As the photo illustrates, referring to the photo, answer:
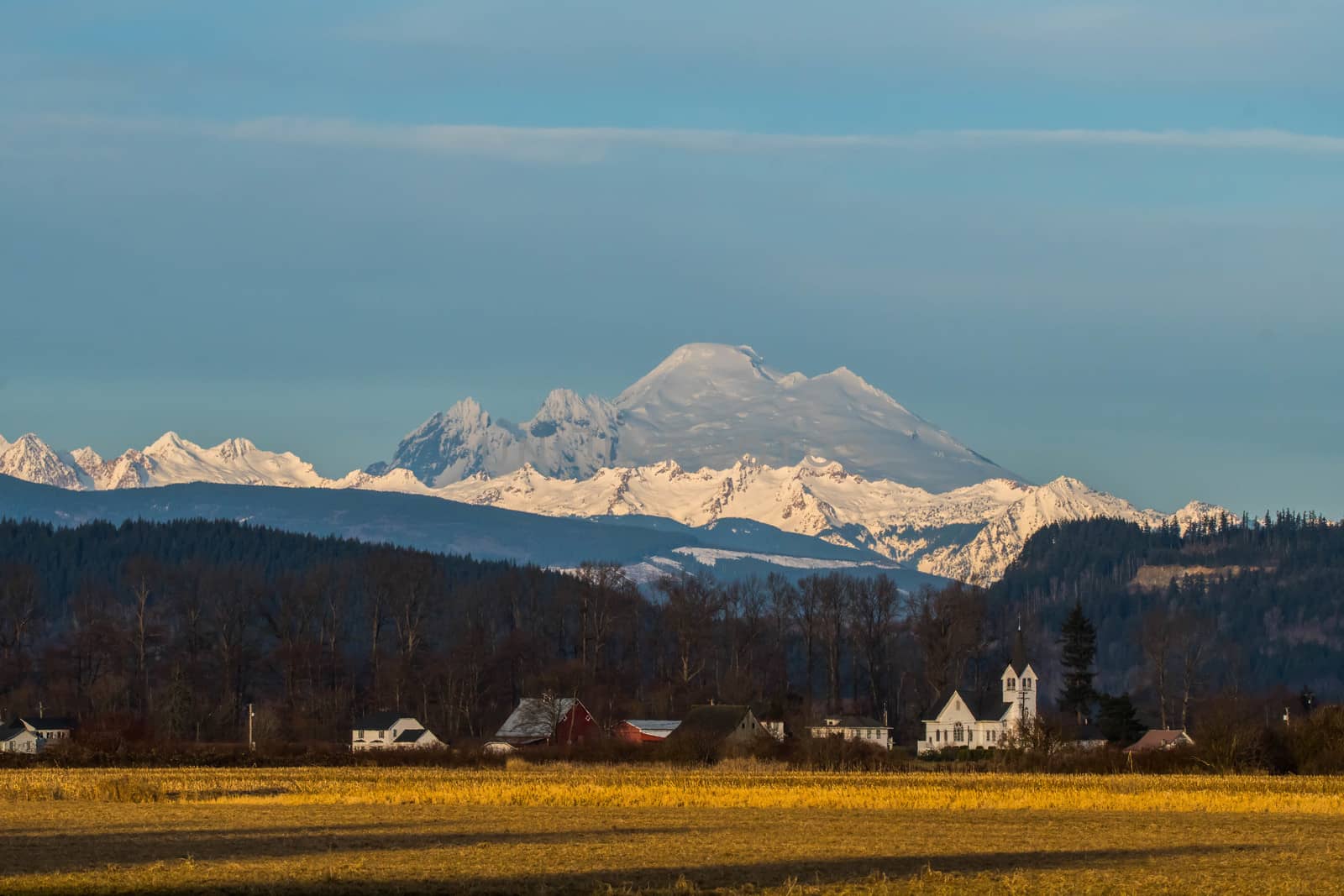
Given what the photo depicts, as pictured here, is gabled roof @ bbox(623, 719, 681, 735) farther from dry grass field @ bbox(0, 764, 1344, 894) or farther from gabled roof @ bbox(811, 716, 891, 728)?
dry grass field @ bbox(0, 764, 1344, 894)

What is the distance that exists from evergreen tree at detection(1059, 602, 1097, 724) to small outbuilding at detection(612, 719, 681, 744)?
3442 cm

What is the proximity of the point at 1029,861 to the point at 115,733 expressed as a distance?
70538 millimetres

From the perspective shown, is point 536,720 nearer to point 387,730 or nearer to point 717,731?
point 387,730

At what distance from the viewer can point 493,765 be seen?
94438 millimetres

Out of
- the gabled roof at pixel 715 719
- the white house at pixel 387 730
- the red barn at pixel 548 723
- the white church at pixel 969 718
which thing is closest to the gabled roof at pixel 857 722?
the white church at pixel 969 718

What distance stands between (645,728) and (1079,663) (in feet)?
138

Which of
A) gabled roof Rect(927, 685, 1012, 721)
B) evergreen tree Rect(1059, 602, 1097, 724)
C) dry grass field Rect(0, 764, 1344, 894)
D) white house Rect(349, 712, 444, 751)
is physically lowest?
dry grass field Rect(0, 764, 1344, 894)

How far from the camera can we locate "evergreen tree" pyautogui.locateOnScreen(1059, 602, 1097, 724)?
520 ft

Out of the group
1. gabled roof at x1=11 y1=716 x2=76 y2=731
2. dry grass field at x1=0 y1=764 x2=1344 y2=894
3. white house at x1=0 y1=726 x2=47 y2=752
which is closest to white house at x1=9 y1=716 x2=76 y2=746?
gabled roof at x1=11 y1=716 x2=76 y2=731

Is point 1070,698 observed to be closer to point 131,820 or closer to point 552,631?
point 552,631

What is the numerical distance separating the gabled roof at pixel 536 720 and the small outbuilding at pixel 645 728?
4.19 meters

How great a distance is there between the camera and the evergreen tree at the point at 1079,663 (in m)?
159

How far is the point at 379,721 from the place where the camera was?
484ft

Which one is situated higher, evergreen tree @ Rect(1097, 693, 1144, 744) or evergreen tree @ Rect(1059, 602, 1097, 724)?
evergreen tree @ Rect(1059, 602, 1097, 724)
